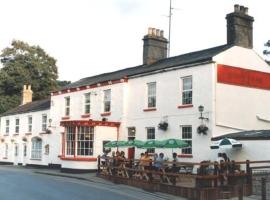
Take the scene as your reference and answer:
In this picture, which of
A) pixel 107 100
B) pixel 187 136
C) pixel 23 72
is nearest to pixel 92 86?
pixel 107 100

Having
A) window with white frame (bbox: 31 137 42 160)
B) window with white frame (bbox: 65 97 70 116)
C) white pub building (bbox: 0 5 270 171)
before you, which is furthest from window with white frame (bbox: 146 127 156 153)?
window with white frame (bbox: 31 137 42 160)

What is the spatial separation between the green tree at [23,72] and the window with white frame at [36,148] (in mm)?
19347

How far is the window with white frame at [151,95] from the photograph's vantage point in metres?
31.0

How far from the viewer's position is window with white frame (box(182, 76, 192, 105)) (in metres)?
28.2

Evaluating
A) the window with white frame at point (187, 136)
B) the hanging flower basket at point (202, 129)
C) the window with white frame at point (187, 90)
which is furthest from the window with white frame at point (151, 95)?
the hanging flower basket at point (202, 129)

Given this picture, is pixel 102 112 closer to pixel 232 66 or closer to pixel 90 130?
pixel 90 130

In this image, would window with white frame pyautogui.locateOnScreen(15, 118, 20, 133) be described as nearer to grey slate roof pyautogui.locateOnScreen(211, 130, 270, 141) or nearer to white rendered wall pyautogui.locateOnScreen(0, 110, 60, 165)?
white rendered wall pyautogui.locateOnScreen(0, 110, 60, 165)

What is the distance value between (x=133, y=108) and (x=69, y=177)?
6.51 metres

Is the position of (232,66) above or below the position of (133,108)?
above

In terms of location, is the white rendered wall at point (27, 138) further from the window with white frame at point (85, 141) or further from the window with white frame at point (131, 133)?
the window with white frame at point (131, 133)

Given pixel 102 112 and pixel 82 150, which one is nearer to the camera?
pixel 82 150

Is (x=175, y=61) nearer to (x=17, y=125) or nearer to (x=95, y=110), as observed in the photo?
(x=95, y=110)

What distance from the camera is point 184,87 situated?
94.3 feet

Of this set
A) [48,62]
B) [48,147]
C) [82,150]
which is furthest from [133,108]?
[48,62]
